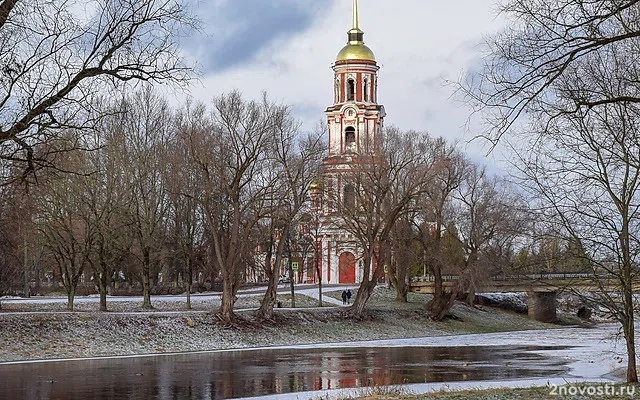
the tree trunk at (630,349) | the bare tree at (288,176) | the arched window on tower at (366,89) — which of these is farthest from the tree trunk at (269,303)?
the arched window on tower at (366,89)

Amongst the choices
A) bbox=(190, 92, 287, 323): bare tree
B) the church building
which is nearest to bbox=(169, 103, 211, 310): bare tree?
bbox=(190, 92, 287, 323): bare tree

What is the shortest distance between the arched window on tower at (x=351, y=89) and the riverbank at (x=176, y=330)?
30728mm

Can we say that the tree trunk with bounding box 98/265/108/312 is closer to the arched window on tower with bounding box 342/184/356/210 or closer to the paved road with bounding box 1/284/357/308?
→ the paved road with bounding box 1/284/357/308

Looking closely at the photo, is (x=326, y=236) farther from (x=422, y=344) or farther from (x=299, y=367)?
(x=299, y=367)

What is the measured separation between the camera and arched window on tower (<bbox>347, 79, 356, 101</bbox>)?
88.4 m

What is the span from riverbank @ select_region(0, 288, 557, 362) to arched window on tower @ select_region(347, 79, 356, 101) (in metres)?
30.7

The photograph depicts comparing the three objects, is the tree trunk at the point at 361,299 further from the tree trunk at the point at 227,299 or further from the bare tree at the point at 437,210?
the tree trunk at the point at 227,299

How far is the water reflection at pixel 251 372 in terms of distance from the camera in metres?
24.1

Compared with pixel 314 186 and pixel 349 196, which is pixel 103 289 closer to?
pixel 314 186

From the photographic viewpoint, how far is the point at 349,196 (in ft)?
189

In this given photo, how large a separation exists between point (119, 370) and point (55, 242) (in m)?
20.2

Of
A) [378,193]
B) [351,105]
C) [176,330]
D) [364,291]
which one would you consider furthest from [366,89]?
[176,330]

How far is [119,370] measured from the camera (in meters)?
30.7

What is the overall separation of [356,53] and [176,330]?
48.8 meters
